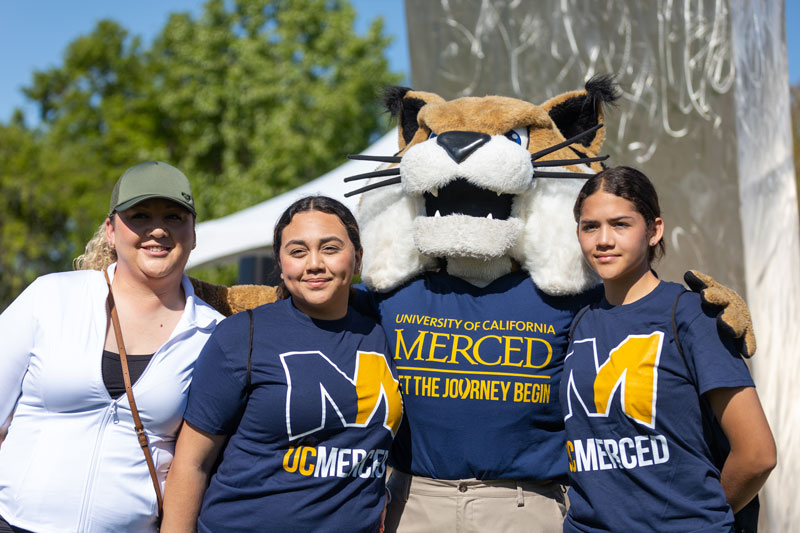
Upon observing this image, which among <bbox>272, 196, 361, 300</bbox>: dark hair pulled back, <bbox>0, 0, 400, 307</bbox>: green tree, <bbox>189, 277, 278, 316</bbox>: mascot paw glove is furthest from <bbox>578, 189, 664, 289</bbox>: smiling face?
<bbox>0, 0, 400, 307</bbox>: green tree

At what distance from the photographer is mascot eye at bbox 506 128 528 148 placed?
103 inches

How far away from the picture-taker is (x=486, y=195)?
2.51m

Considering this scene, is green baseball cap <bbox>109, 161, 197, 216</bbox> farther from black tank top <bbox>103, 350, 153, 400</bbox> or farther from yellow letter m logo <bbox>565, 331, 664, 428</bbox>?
yellow letter m logo <bbox>565, 331, 664, 428</bbox>

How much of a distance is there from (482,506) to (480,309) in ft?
2.06

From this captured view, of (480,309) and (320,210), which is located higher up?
(320,210)

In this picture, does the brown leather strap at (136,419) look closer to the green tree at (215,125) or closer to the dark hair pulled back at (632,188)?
the dark hair pulled back at (632,188)

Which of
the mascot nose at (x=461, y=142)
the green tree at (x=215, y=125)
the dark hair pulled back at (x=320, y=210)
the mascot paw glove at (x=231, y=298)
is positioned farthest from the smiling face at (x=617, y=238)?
the green tree at (x=215, y=125)

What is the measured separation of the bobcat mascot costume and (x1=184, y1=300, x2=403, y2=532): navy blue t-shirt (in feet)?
0.93

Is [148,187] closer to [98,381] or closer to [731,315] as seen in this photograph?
[98,381]

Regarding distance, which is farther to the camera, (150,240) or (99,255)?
(99,255)

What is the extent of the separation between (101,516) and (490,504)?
116cm

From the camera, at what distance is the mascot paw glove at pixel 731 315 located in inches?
75.0

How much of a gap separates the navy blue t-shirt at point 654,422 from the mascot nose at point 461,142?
2.41 feet

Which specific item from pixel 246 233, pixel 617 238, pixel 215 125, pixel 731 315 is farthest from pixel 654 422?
pixel 215 125
